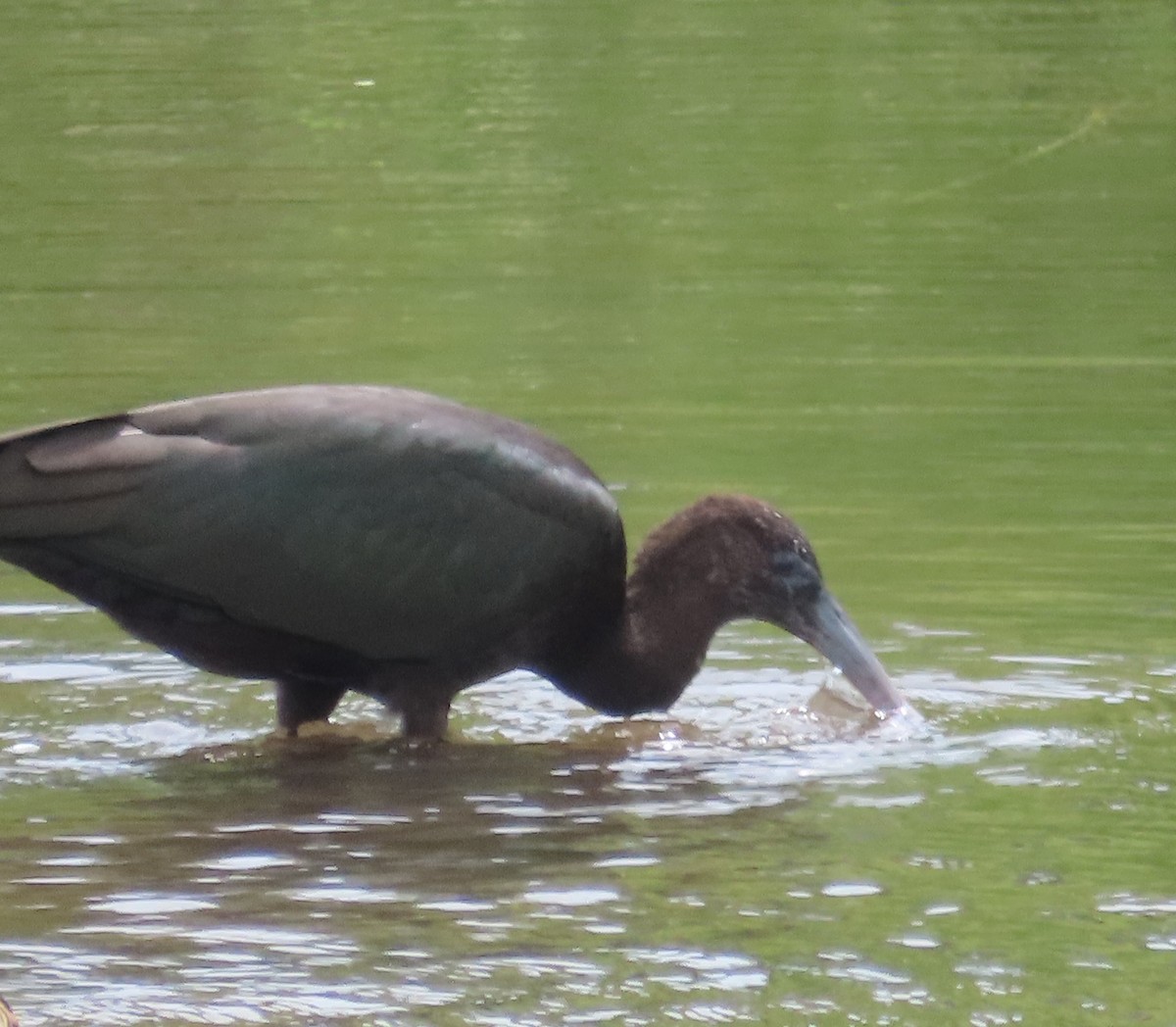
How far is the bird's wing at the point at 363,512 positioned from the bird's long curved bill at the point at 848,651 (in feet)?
2.06

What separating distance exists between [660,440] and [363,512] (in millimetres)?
3110

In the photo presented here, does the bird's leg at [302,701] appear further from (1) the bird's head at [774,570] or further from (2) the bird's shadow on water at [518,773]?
(1) the bird's head at [774,570]

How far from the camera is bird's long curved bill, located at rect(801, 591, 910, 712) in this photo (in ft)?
23.2

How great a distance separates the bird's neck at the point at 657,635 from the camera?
7.26 meters

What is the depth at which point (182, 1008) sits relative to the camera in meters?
5.16

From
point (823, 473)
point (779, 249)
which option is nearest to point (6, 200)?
point (779, 249)

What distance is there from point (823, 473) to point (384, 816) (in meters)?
3.25

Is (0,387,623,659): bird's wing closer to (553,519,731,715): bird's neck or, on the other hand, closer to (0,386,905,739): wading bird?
(0,386,905,739): wading bird

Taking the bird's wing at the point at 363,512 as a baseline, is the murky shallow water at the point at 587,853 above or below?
below

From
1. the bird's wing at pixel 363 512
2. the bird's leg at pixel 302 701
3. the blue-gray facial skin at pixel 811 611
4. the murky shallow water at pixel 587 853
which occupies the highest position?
the bird's wing at pixel 363 512

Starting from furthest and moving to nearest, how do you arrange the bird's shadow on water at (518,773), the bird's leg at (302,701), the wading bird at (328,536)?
the bird's leg at (302,701), the wading bird at (328,536), the bird's shadow on water at (518,773)

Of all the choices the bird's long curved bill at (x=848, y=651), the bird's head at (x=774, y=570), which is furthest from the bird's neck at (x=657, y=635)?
the bird's long curved bill at (x=848, y=651)

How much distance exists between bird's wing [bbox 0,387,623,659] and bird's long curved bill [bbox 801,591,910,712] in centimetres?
63

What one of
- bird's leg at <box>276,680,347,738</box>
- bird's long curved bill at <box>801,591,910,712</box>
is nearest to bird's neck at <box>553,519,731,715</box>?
bird's long curved bill at <box>801,591,910,712</box>
